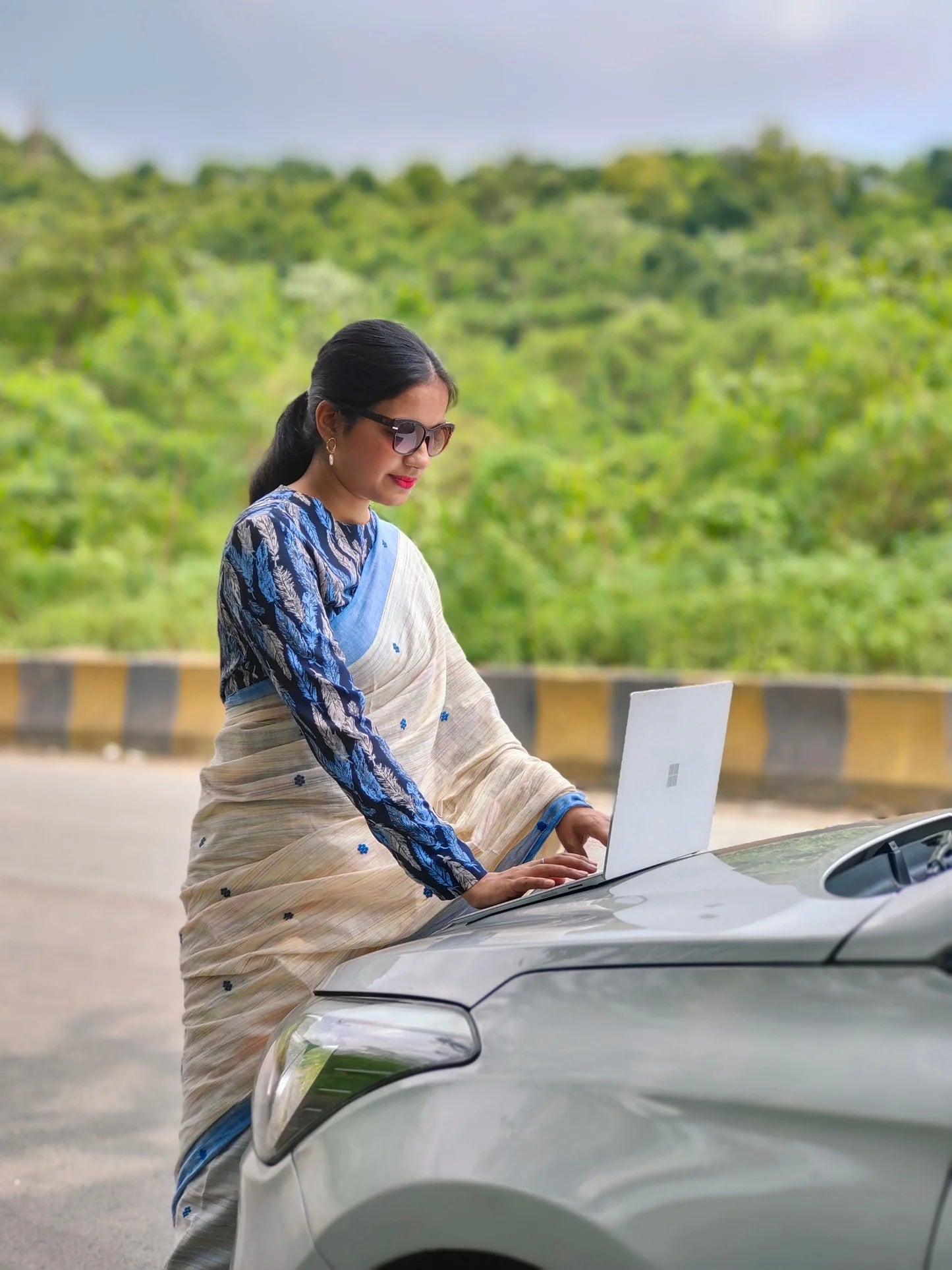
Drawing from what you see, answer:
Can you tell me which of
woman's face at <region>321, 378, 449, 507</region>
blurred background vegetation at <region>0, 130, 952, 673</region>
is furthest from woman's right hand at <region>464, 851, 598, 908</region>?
blurred background vegetation at <region>0, 130, 952, 673</region>

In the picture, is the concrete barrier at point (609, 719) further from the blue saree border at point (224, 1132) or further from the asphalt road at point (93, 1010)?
the blue saree border at point (224, 1132)

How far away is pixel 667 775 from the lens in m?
2.04

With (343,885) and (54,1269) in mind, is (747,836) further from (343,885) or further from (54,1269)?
(343,885)

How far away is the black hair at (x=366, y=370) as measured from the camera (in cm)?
251

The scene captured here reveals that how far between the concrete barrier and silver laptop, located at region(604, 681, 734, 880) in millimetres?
4950

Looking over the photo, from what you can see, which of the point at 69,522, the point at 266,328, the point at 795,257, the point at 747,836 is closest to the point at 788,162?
the point at 795,257

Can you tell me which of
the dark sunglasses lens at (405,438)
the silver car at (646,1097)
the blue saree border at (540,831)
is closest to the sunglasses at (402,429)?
the dark sunglasses lens at (405,438)

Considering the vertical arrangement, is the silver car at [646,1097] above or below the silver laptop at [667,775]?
below

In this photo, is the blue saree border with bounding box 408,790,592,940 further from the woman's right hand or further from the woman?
the woman's right hand

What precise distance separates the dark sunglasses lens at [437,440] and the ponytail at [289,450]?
0.20 metres

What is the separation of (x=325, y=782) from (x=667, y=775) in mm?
615

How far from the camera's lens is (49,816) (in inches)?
298

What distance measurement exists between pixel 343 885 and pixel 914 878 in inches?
35.6

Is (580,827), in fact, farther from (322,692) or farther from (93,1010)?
(93,1010)
